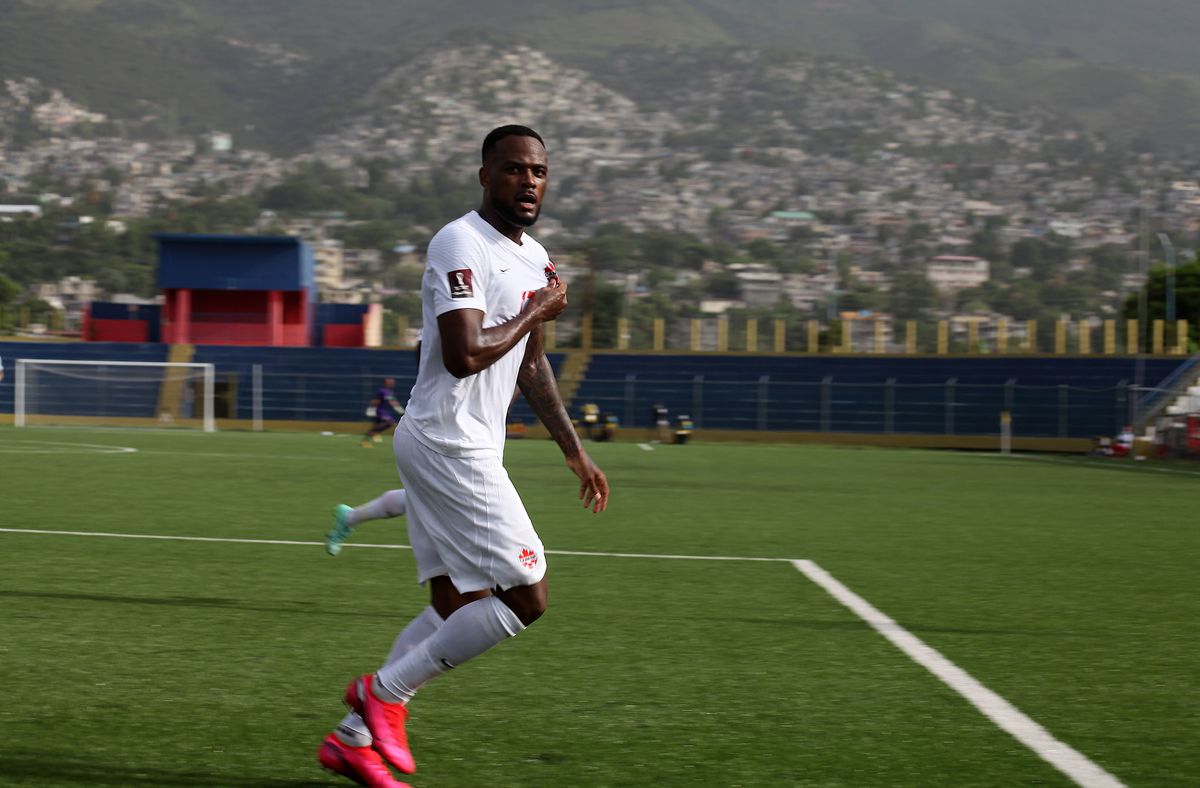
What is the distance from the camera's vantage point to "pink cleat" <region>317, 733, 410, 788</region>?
4129 millimetres

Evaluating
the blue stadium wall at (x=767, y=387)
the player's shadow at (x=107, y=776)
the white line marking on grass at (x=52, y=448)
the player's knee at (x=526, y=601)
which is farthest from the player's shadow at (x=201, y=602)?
the blue stadium wall at (x=767, y=387)

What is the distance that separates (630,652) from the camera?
6516mm

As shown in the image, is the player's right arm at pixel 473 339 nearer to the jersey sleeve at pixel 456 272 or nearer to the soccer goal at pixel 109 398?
the jersey sleeve at pixel 456 272

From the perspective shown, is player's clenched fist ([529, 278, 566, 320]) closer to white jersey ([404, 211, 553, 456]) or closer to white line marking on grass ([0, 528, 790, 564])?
white jersey ([404, 211, 553, 456])

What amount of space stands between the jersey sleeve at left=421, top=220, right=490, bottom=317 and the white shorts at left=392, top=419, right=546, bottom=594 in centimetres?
43

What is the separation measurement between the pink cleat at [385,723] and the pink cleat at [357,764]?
36 mm

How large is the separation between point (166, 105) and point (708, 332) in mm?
161191

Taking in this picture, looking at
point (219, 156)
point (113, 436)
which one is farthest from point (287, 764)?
point (219, 156)

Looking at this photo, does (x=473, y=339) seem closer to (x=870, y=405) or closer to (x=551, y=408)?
(x=551, y=408)

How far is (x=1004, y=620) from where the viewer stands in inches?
303

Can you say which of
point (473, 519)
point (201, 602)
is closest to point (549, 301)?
point (473, 519)

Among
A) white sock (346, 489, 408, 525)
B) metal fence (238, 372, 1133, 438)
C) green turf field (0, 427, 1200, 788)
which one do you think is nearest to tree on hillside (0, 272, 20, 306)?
metal fence (238, 372, 1133, 438)

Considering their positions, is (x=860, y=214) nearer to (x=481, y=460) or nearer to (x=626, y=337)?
(x=626, y=337)

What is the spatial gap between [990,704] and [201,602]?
13.8ft
